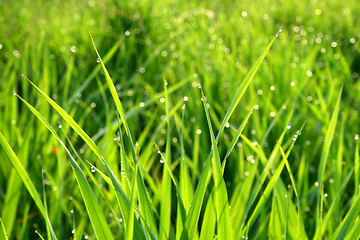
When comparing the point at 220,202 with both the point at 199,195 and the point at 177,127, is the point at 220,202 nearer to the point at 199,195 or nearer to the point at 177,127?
the point at 199,195

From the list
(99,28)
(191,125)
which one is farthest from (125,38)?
(191,125)

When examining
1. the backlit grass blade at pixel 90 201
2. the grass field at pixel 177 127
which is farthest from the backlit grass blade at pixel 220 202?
the backlit grass blade at pixel 90 201

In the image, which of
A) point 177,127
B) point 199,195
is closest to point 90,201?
point 199,195

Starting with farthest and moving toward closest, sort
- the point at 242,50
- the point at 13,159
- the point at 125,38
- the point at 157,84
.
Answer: the point at 125,38, the point at 242,50, the point at 157,84, the point at 13,159

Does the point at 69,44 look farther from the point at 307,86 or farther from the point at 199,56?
the point at 307,86

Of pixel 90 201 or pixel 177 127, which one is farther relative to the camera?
pixel 177 127

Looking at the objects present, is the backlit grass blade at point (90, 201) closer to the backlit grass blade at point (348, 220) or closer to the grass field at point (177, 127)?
the grass field at point (177, 127)

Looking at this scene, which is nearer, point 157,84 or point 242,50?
point 157,84

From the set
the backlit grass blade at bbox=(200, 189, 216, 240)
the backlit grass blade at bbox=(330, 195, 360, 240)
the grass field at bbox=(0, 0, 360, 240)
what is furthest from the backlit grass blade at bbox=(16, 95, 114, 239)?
the backlit grass blade at bbox=(330, 195, 360, 240)
